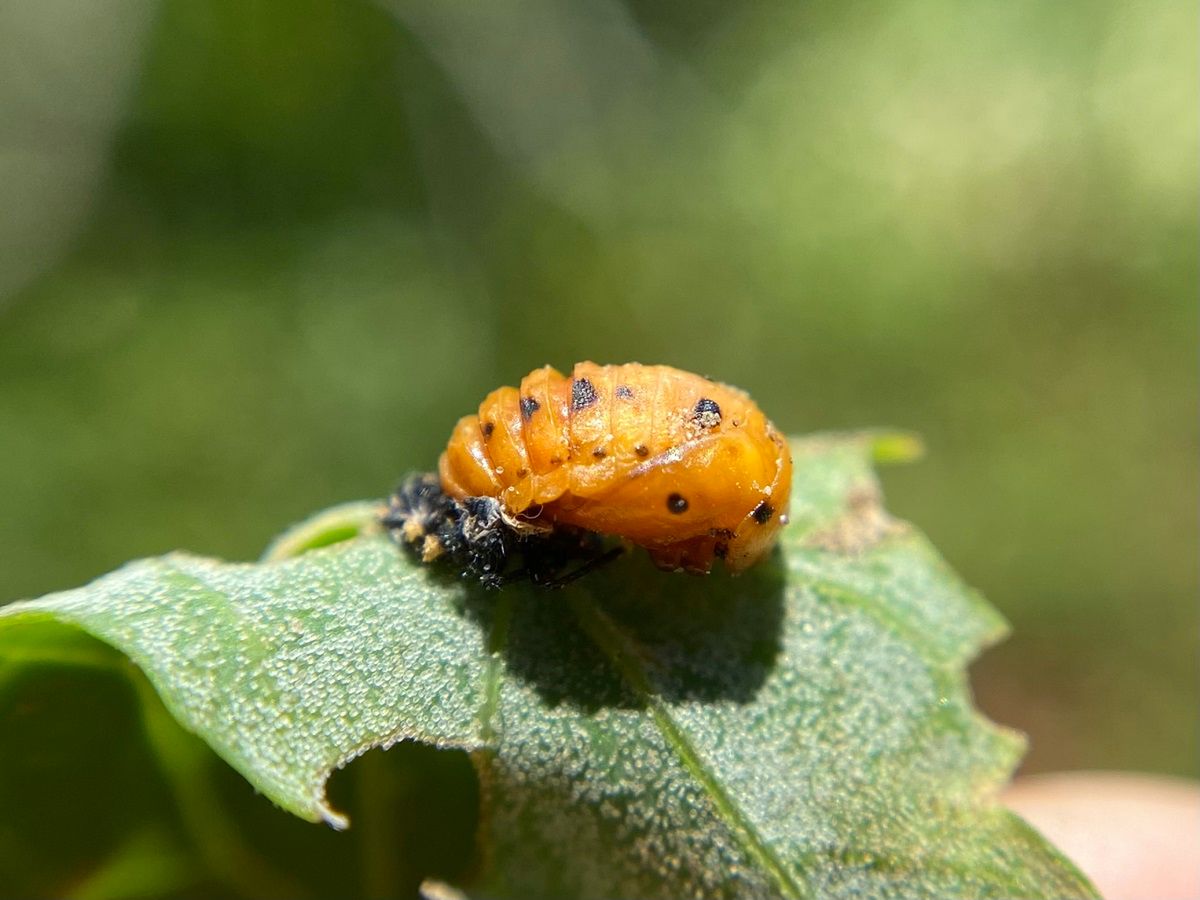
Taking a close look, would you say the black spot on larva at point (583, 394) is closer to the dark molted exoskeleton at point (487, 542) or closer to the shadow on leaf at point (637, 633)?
the dark molted exoskeleton at point (487, 542)

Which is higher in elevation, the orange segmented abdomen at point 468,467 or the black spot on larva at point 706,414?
the black spot on larva at point 706,414

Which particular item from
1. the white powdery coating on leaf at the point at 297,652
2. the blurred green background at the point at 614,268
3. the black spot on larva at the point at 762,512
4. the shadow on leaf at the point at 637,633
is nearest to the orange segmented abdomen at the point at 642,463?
the black spot on larva at the point at 762,512

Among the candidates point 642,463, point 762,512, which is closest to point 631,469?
point 642,463

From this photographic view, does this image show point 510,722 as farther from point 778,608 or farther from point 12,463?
point 12,463

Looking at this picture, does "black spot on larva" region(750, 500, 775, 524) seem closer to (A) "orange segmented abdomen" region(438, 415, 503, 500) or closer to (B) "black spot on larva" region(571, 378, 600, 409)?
(B) "black spot on larva" region(571, 378, 600, 409)

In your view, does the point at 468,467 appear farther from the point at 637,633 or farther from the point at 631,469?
the point at 637,633

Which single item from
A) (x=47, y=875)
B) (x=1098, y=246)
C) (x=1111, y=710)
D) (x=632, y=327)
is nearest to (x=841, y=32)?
(x=1098, y=246)
